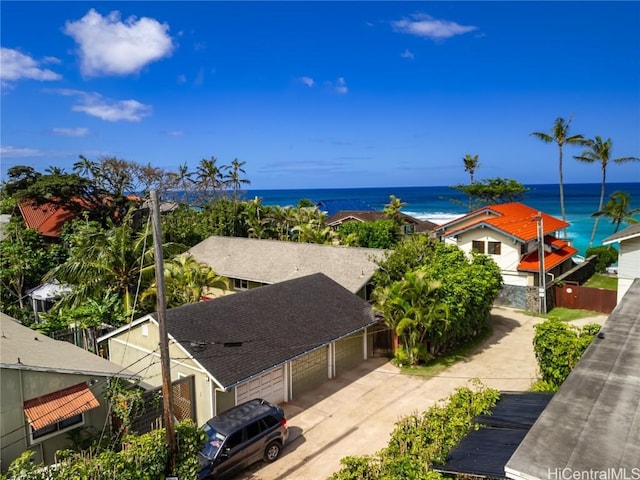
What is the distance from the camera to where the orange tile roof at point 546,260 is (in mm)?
32062

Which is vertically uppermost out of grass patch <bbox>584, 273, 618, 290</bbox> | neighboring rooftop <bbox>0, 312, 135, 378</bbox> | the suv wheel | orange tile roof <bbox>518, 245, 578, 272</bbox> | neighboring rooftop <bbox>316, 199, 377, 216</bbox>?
neighboring rooftop <bbox>316, 199, 377, 216</bbox>

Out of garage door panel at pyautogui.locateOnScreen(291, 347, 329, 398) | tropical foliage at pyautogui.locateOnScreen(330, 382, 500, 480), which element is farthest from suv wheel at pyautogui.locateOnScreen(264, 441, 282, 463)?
tropical foliage at pyautogui.locateOnScreen(330, 382, 500, 480)

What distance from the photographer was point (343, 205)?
87.6 metres

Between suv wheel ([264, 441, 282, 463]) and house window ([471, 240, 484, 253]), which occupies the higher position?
house window ([471, 240, 484, 253])

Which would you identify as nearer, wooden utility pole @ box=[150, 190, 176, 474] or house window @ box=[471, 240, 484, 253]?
wooden utility pole @ box=[150, 190, 176, 474]

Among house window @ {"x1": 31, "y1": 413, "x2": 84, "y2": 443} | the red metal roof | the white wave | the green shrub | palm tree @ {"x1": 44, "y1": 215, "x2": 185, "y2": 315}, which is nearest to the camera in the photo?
house window @ {"x1": 31, "y1": 413, "x2": 84, "y2": 443}

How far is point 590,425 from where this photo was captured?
7695mm

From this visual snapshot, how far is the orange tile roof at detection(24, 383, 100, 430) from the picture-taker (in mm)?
11492

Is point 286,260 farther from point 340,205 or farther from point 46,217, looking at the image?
point 340,205

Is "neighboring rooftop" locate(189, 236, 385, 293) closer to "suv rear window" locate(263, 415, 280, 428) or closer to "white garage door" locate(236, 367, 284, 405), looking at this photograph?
"white garage door" locate(236, 367, 284, 405)

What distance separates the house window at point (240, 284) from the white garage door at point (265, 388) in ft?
46.1

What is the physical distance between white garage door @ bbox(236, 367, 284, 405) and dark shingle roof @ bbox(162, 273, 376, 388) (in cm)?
102

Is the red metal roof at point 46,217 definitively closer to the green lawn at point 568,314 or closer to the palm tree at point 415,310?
the palm tree at point 415,310

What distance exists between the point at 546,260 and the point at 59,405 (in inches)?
1287
